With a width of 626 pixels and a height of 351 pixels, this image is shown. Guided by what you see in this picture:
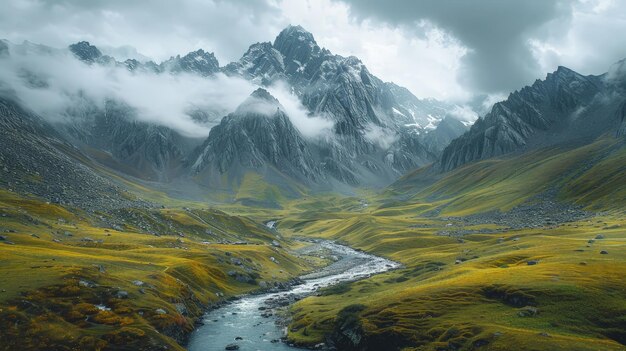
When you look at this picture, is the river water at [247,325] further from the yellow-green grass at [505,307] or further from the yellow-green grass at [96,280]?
the yellow-green grass at [505,307]

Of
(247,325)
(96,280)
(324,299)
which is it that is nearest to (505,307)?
(324,299)

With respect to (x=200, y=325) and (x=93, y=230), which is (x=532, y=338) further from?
(x=93, y=230)

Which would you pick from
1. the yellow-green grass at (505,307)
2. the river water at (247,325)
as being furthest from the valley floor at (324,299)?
the river water at (247,325)

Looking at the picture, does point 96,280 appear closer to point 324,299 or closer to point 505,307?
point 324,299

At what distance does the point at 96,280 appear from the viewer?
264ft

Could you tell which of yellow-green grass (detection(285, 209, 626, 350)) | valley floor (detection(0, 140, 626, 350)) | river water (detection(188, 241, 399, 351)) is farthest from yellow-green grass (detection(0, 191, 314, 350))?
yellow-green grass (detection(285, 209, 626, 350))

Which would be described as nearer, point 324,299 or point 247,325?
point 247,325

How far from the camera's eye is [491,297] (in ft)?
251

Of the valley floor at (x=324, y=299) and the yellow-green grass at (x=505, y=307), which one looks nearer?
the yellow-green grass at (x=505, y=307)

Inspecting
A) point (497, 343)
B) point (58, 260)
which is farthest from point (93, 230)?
point (497, 343)

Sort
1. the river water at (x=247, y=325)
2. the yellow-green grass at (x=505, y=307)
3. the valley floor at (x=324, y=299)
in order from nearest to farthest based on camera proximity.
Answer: the yellow-green grass at (x=505, y=307) → the valley floor at (x=324, y=299) → the river water at (x=247, y=325)

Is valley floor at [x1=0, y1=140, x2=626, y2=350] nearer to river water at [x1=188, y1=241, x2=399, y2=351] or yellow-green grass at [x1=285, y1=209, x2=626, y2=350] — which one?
yellow-green grass at [x1=285, y1=209, x2=626, y2=350]

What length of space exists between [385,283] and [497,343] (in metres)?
61.8

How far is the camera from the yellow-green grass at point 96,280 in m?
62.0
